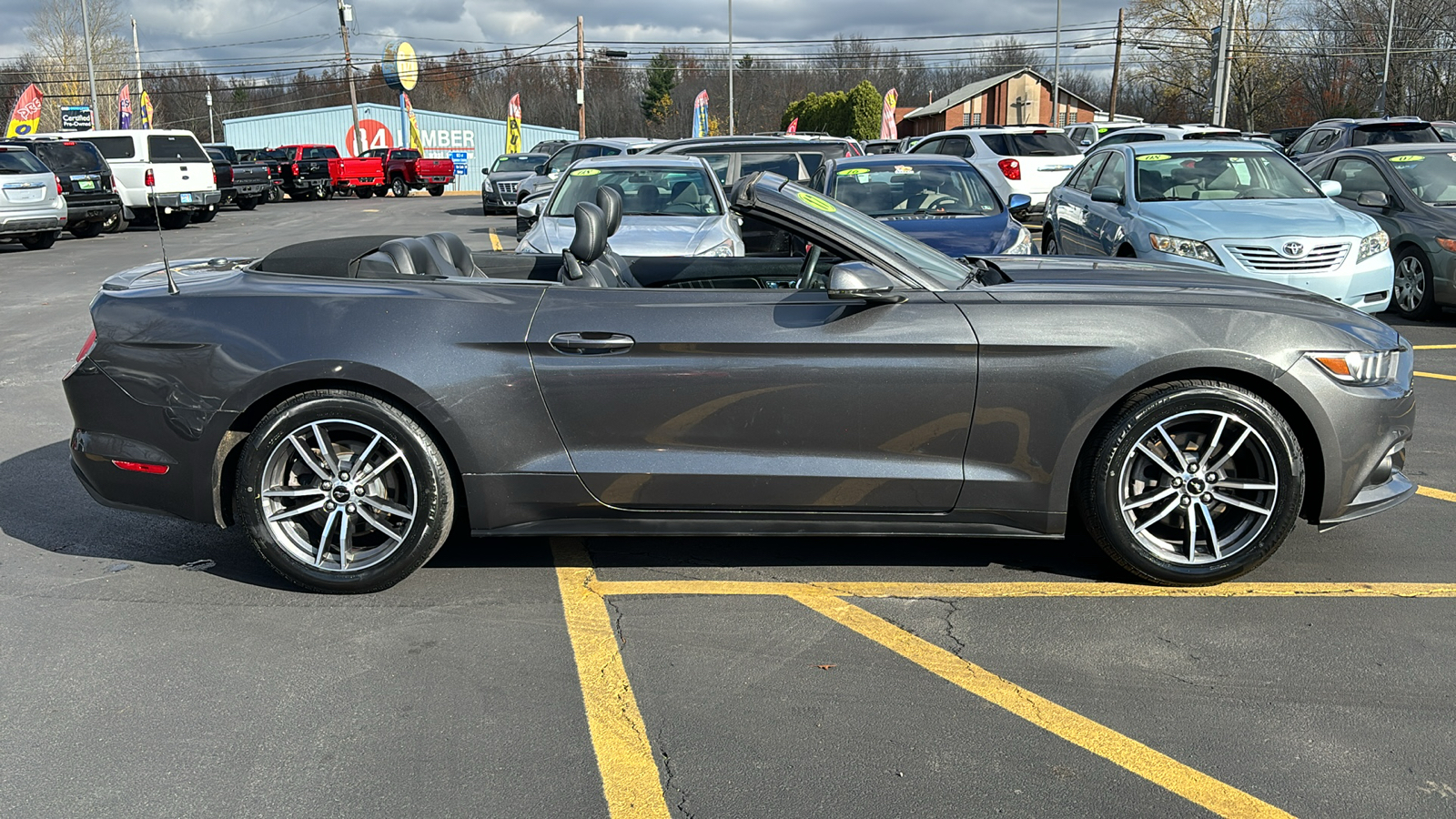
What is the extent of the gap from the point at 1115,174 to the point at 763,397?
8.22 m

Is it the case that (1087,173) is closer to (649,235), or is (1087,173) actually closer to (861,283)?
(649,235)

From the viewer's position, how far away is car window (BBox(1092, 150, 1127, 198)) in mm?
10471

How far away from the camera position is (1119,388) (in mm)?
3826

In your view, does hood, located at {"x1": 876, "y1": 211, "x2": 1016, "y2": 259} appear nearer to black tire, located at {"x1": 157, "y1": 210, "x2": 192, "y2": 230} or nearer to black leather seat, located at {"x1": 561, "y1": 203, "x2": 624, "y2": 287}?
black leather seat, located at {"x1": 561, "y1": 203, "x2": 624, "y2": 287}

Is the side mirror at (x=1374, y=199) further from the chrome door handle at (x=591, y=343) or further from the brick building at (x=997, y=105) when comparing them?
the brick building at (x=997, y=105)

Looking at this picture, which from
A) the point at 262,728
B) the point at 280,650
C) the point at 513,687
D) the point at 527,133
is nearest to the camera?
the point at 262,728

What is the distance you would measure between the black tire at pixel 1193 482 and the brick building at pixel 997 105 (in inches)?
2872

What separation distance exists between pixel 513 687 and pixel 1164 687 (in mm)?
1924

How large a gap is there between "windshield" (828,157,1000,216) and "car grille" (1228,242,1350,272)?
238cm


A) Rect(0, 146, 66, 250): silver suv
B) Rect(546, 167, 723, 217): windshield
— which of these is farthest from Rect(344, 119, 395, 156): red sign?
Rect(546, 167, 723, 217): windshield

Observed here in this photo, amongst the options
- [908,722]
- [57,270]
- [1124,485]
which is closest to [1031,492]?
[1124,485]

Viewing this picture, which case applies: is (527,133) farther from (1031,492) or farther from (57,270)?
(1031,492)

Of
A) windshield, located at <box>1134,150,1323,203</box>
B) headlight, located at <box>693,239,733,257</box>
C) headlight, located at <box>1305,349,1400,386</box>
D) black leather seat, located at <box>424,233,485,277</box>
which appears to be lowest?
headlight, located at <box>1305,349,1400,386</box>

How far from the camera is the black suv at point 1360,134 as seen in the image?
17562 mm
